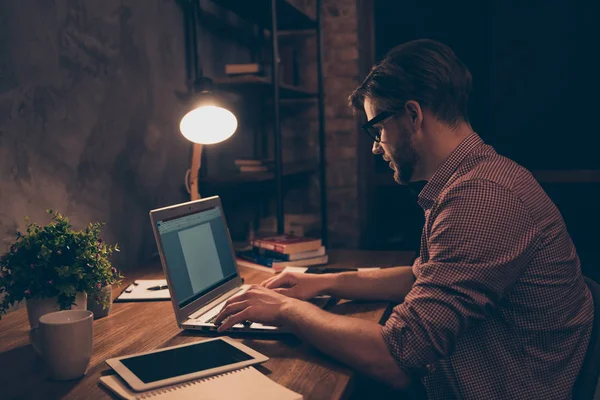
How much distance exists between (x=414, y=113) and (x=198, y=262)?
710mm

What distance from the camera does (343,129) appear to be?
363 centimetres

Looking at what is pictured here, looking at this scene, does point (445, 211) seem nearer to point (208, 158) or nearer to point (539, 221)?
point (539, 221)

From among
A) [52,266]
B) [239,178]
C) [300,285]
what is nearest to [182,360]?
[52,266]

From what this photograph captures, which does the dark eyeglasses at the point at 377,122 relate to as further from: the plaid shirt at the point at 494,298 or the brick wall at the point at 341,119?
the brick wall at the point at 341,119

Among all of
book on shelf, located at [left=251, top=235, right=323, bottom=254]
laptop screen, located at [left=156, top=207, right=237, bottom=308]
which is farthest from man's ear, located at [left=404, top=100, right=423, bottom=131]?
book on shelf, located at [left=251, top=235, right=323, bottom=254]

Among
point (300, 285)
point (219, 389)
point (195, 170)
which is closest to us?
point (219, 389)

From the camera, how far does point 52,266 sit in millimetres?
1362

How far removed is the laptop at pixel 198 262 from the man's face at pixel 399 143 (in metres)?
0.46

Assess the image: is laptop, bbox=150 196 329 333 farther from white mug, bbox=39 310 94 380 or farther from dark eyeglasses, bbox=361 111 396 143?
dark eyeglasses, bbox=361 111 396 143

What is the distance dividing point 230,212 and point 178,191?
47 centimetres

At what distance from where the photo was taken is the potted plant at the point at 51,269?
4.43 feet

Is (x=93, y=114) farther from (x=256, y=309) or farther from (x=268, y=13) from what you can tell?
(x=268, y=13)

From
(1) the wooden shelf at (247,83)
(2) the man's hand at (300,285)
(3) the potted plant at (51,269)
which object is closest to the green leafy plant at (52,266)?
(3) the potted plant at (51,269)

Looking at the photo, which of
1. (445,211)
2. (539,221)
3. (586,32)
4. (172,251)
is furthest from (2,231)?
(586,32)
